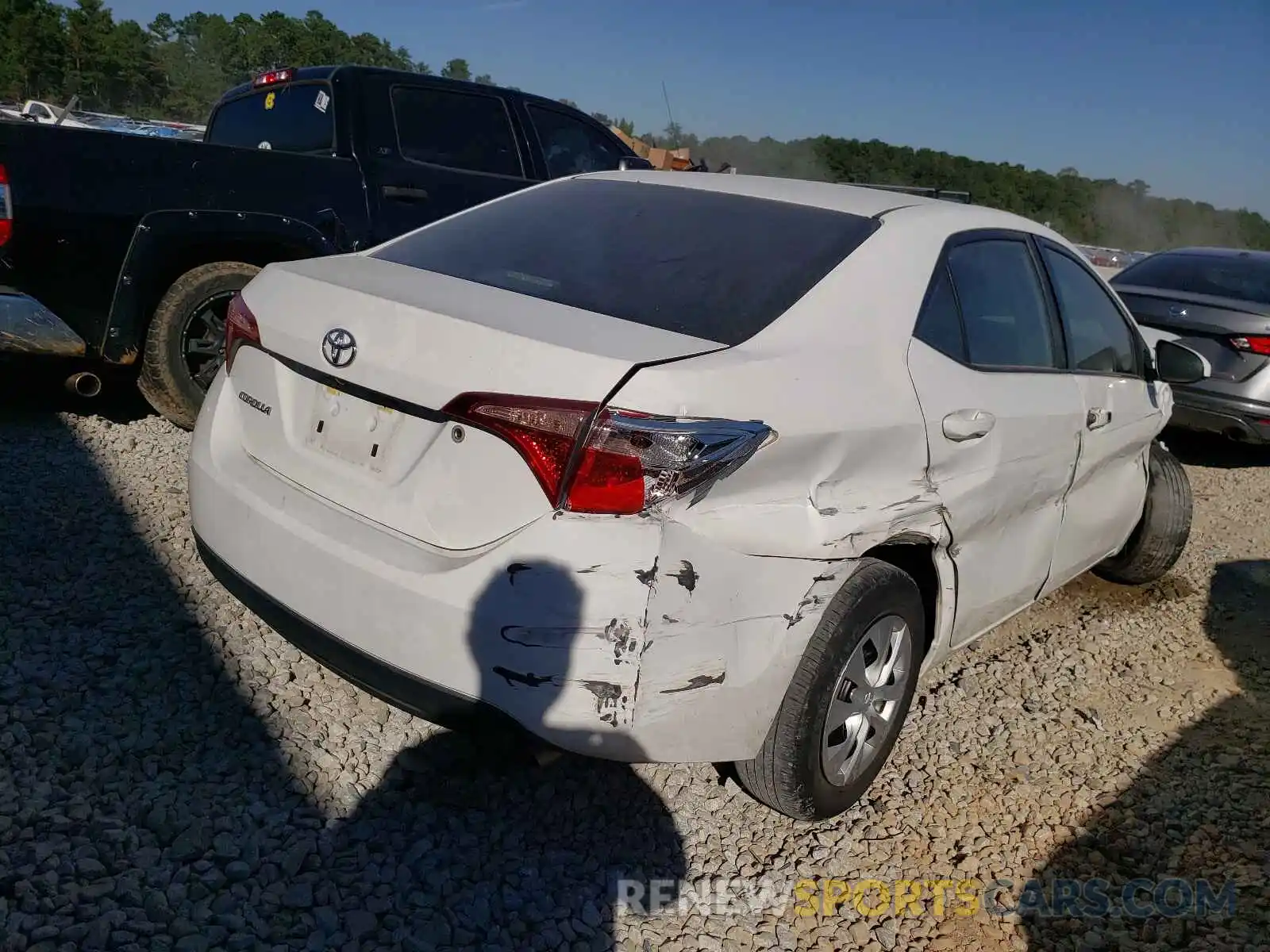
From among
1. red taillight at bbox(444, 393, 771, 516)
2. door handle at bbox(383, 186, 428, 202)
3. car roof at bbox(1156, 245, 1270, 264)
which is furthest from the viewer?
car roof at bbox(1156, 245, 1270, 264)

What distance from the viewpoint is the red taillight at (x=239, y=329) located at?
8.17 ft

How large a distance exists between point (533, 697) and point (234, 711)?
3.84 feet

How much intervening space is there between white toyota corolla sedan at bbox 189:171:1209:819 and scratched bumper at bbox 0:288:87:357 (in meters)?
1.93

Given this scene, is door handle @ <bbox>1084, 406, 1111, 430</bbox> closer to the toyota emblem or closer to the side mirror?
the side mirror

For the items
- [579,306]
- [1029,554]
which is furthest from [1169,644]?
[579,306]

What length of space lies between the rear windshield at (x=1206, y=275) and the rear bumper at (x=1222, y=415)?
928 millimetres

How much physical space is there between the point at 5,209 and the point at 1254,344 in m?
6.95

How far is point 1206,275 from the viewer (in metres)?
7.39

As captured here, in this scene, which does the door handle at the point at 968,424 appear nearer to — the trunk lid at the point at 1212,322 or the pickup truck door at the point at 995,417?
the pickup truck door at the point at 995,417

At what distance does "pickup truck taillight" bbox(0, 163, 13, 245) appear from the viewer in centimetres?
381

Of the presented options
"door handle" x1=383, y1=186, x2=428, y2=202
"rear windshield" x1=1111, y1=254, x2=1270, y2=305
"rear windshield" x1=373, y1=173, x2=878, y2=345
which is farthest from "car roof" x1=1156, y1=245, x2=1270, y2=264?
"rear windshield" x1=373, y1=173, x2=878, y2=345

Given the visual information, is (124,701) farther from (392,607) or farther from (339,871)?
(392,607)

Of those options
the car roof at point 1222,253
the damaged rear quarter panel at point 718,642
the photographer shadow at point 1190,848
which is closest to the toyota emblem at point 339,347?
the damaged rear quarter panel at point 718,642

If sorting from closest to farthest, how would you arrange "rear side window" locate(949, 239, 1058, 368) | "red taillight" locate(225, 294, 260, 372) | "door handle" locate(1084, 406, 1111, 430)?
"red taillight" locate(225, 294, 260, 372) → "rear side window" locate(949, 239, 1058, 368) → "door handle" locate(1084, 406, 1111, 430)
